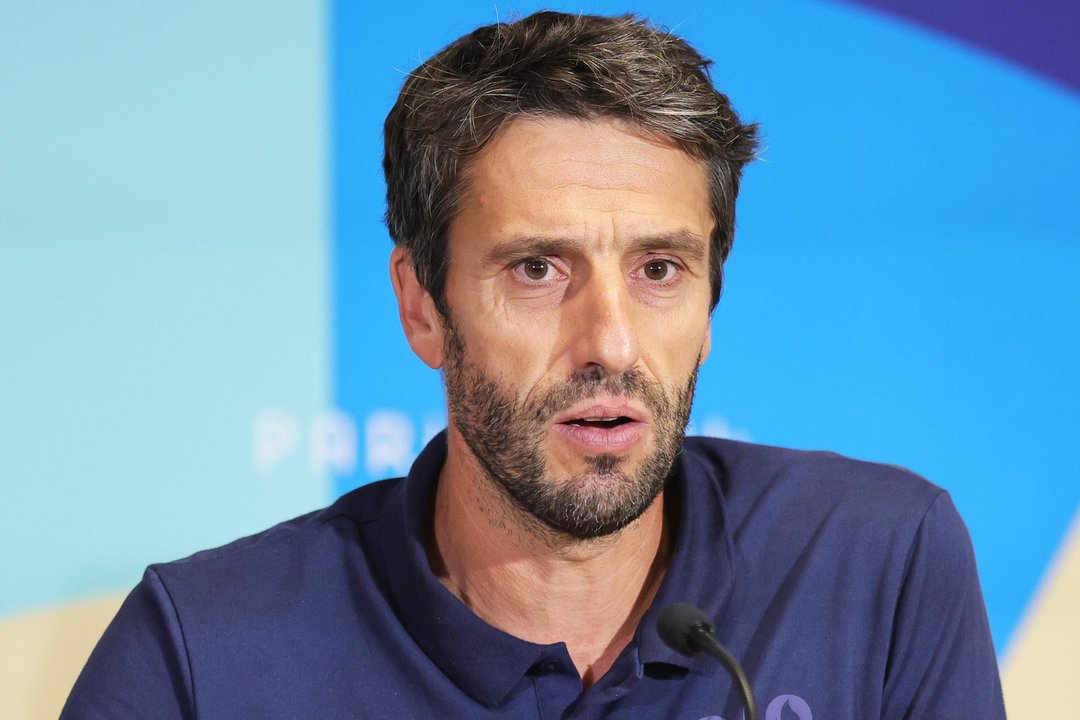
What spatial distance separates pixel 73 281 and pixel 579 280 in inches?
36.3

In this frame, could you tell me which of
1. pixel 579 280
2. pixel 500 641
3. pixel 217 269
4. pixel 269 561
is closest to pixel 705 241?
pixel 579 280

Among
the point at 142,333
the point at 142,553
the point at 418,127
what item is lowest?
the point at 142,553

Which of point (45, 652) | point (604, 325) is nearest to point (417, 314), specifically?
point (604, 325)

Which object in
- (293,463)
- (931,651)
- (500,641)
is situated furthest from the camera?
(293,463)

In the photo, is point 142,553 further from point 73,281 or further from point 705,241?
point 705,241

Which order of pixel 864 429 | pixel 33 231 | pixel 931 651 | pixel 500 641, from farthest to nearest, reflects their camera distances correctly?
pixel 864 429
pixel 33 231
pixel 931 651
pixel 500 641

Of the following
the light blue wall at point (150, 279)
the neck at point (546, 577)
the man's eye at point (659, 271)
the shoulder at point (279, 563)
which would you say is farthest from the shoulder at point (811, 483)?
the light blue wall at point (150, 279)

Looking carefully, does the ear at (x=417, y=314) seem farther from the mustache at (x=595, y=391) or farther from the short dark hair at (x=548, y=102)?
the mustache at (x=595, y=391)

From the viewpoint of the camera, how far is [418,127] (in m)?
1.64

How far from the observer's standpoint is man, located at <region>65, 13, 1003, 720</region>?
4.75 ft

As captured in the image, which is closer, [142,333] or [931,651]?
[931,651]

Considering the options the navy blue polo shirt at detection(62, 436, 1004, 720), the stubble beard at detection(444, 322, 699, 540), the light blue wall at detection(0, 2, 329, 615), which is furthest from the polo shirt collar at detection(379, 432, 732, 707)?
the light blue wall at detection(0, 2, 329, 615)

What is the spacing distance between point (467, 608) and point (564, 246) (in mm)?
424

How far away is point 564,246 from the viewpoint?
4.83ft
